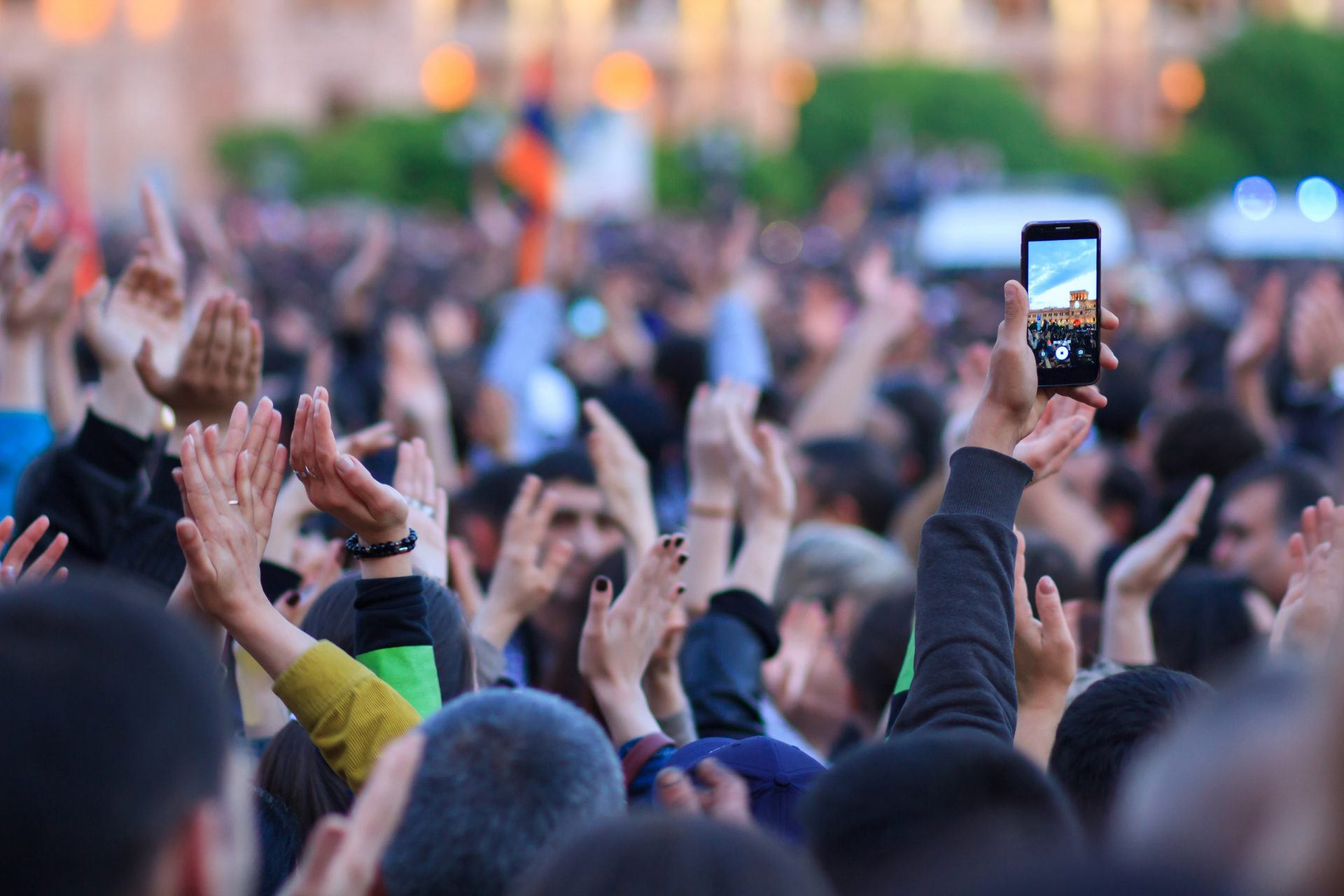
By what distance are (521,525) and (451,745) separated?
1.46 meters

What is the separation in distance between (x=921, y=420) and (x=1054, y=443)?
441 cm

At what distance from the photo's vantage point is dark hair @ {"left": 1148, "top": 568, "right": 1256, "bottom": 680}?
11.4 feet

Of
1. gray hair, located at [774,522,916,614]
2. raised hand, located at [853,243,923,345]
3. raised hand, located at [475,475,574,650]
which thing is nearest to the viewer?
raised hand, located at [475,475,574,650]

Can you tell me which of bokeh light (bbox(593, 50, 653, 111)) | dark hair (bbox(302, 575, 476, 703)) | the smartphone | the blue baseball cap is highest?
the smartphone

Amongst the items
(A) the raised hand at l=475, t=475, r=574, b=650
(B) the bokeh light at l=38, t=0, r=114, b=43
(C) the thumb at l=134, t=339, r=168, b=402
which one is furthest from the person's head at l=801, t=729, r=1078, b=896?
(B) the bokeh light at l=38, t=0, r=114, b=43

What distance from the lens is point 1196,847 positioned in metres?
1.17

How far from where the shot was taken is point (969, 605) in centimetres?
216

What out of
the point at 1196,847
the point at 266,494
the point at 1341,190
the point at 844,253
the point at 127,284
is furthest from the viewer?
the point at 1341,190

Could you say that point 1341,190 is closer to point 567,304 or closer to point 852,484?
point 567,304

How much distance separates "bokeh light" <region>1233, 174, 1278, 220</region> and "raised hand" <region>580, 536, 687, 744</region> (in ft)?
76.0

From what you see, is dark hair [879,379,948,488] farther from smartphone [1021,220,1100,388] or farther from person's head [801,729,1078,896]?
person's head [801,729,1078,896]

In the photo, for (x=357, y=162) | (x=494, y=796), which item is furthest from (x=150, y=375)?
(x=357, y=162)

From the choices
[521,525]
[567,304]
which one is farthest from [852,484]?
[567,304]

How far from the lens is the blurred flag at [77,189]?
25.4ft
